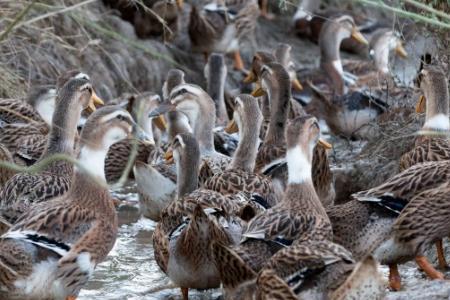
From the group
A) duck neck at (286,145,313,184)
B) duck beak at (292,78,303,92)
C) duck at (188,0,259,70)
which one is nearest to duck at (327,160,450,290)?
duck neck at (286,145,313,184)

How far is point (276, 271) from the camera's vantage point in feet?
22.0

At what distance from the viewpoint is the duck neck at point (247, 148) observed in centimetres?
975

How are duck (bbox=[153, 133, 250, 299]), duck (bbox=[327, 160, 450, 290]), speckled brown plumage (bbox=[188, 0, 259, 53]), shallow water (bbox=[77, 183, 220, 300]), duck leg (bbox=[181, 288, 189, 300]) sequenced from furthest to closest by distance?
1. speckled brown plumage (bbox=[188, 0, 259, 53])
2. shallow water (bbox=[77, 183, 220, 300])
3. duck leg (bbox=[181, 288, 189, 300])
4. duck (bbox=[327, 160, 450, 290])
5. duck (bbox=[153, 133, 250, 299])

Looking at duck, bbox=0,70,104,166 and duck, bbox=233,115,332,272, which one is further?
duck, bbox=0,70,104,166

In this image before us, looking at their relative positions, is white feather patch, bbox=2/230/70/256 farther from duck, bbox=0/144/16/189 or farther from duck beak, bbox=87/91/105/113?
duck beak, bbox=87/91/105/113

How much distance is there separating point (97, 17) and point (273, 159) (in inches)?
166

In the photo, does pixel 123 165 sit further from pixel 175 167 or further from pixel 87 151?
pixel 87 151

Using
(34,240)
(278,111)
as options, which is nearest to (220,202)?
(34,240)

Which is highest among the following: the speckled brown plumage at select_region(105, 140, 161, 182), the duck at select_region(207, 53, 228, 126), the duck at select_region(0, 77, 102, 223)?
the duck at select_region(0, 77, 102, 223)

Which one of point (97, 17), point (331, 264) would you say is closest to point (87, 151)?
point (331, 264)

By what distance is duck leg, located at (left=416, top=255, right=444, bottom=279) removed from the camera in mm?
7632

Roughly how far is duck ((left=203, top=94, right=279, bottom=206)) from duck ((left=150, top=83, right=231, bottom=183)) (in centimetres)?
27

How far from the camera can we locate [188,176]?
8.93 m

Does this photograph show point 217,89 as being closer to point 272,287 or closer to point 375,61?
point 375,61
